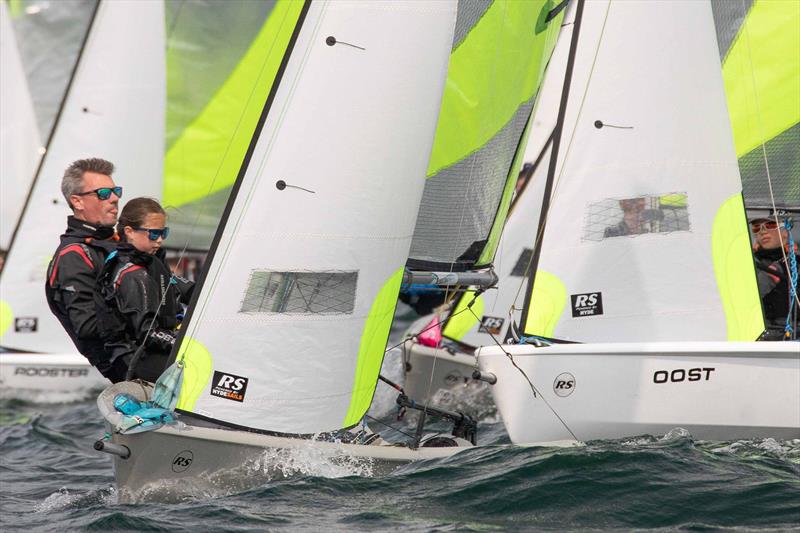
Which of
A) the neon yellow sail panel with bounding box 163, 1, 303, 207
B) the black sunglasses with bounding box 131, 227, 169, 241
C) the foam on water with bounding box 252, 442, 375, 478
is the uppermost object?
the neon yellow sail panel with bounding box 163, 1, 303, 207

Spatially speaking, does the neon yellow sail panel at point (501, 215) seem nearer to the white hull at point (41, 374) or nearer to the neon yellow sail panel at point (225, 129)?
the white hull at point (41, 374)

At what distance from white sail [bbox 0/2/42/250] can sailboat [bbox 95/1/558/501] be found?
7.41 meters

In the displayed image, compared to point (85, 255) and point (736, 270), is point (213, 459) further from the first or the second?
point (736, 270)

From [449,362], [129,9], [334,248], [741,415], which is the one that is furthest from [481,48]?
[129,9]

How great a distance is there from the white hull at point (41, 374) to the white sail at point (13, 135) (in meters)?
2.54

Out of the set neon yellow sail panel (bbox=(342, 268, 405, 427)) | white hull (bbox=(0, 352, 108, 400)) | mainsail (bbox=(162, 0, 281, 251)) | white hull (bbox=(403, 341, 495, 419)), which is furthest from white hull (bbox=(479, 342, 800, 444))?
mainsail (bbox=(162, 0, 281, 251))

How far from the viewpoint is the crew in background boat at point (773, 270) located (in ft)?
23.3

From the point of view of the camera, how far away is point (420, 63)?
5.88 meters

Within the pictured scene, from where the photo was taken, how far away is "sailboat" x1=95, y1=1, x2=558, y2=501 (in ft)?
17.9

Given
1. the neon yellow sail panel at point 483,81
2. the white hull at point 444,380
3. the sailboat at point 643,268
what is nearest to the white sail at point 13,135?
the white hull at point 444,380

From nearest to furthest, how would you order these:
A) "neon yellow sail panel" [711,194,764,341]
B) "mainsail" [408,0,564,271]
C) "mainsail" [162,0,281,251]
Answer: "neon yellow sail panel" [711,194,764,341] → "mainsail" [408,0,564,271] → "mainsail" [162,0,281,251]

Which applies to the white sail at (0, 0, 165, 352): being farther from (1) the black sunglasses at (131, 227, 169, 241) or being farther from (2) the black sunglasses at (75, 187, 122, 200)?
(1) the black sunglasses at (131, 227, 169, 241)

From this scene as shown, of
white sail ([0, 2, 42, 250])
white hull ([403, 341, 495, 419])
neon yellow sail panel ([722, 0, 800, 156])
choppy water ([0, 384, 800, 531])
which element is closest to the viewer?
choppy water ([0, 384, 800, 531])

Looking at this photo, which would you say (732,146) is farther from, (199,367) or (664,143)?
(199,367)
